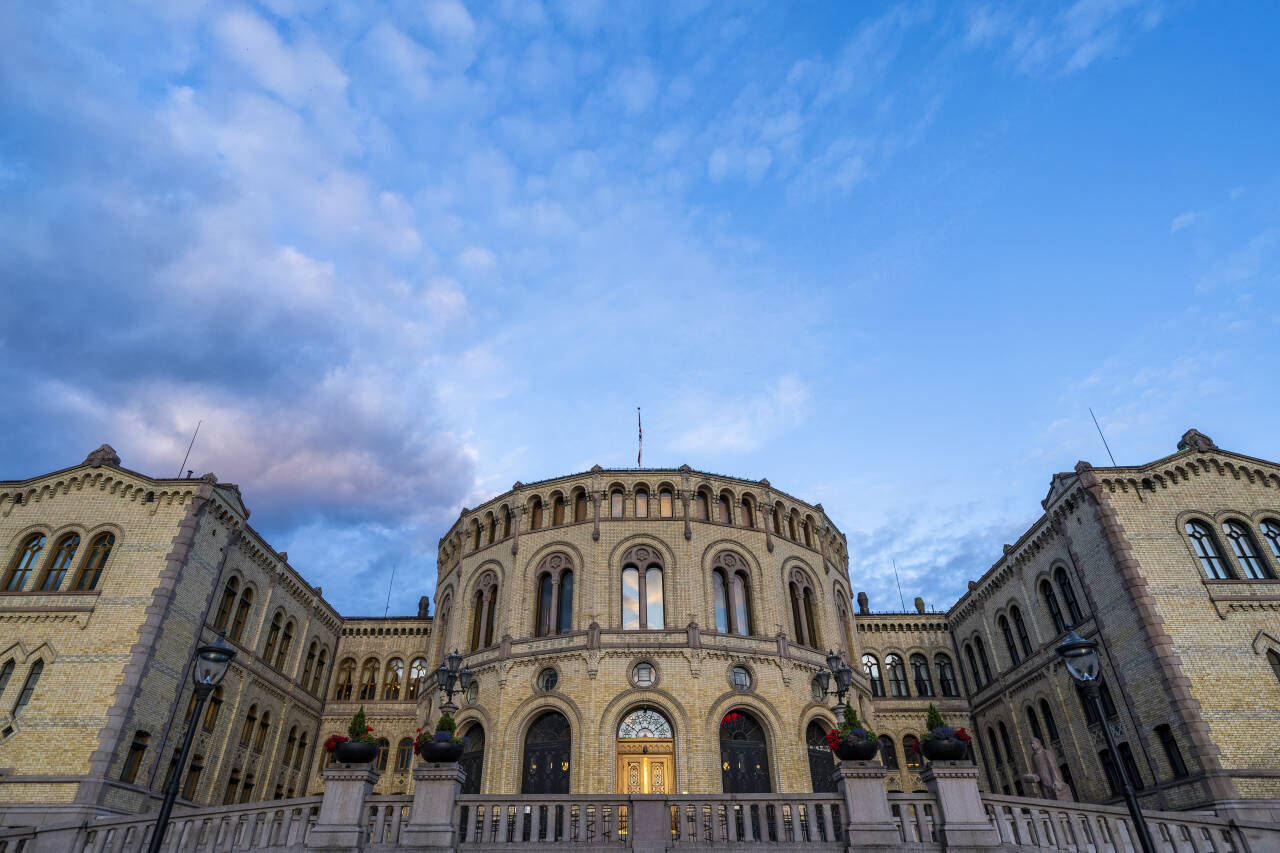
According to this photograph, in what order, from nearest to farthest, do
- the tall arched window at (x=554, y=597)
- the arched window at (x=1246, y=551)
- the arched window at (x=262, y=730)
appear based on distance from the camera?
1. the arched window at (x=1246, y=551)
2. the tall arched window at (x=554, y=597)
3. the arched window at (x=262, y=730)

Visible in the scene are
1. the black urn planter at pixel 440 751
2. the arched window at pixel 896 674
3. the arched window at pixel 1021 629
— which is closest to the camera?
the black urn planter at pixel 440 751

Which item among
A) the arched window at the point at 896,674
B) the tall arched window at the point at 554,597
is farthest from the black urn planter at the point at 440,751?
the arched window at the point at 896,674

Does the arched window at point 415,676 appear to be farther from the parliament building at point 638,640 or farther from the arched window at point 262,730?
the arched window at point 262,730

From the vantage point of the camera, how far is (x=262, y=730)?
3284cm

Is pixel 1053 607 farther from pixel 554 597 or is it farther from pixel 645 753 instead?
pixel 554 597

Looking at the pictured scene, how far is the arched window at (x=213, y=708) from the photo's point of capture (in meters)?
28.5

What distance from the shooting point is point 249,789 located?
102 feet

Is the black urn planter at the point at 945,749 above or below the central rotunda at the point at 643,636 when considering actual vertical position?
below

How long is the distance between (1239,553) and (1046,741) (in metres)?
11.0

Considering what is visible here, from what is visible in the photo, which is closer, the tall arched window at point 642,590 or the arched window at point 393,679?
the tall arched window at point 642,590

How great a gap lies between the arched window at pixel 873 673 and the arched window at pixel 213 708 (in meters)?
31.7

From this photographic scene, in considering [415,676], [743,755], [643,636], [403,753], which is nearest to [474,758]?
[643,636]

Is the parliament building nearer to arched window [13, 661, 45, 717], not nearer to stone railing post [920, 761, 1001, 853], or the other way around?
arched window [13, 661, 45, 717]

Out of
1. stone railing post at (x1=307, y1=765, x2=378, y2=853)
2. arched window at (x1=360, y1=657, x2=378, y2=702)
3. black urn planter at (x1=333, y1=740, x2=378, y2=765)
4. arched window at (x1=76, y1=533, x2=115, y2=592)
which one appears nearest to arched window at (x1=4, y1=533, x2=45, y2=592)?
arched window at (x1=76, y1=533, x2=115, y2=592)
